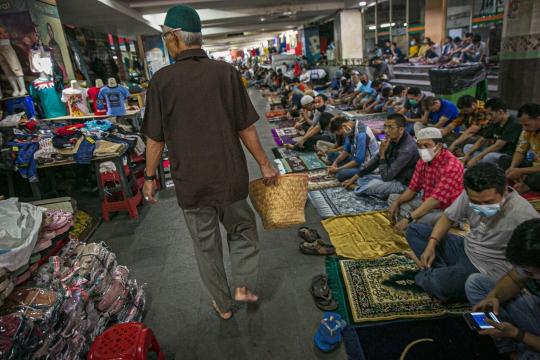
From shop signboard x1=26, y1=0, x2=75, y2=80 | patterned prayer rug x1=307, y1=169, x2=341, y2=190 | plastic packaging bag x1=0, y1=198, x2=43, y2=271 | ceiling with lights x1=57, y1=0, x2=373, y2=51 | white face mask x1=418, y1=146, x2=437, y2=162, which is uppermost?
ceiling with lights x1=57, y1=0, x2=373, y2=51

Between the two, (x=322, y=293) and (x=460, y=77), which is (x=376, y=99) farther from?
(x=322, y=293)

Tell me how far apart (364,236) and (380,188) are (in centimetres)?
92

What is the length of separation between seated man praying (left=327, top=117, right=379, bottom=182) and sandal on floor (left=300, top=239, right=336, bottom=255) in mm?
1768

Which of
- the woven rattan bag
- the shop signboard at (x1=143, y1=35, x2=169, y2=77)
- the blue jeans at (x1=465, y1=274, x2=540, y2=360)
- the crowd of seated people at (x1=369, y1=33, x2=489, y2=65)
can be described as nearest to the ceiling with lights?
the shop signboard at (x1=143, y1=35, x2=169, y2=77)

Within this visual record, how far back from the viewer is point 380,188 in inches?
159

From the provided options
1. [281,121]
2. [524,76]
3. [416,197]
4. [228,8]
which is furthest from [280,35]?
[416,197]

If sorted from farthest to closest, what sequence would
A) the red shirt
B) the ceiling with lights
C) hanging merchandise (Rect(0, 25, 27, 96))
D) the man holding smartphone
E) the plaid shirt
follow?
the ceiling with lights → hanging merchandise (Rect(0, 25, 27, 96)) → the plaid shirt → the red shirt → the man holding smartphone

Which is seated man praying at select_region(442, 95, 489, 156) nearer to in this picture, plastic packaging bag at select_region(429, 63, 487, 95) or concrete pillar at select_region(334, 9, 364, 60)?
plastic packaging bag at select_region(429, 63, 487, 95)

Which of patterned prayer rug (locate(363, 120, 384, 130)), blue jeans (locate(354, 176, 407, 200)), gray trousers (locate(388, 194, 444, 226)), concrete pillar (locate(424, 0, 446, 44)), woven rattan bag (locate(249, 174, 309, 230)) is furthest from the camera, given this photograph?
concrete pillar (locate(424, 0, 446, 44))

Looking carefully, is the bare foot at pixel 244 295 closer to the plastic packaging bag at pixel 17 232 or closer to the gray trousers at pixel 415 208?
the plastic packaging bag at pixel 17 232

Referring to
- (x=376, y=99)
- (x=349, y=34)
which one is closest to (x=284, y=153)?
(x=376, y=99)

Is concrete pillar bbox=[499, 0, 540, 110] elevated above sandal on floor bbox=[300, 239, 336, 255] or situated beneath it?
elevated above

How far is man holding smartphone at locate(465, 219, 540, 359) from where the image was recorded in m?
1.59

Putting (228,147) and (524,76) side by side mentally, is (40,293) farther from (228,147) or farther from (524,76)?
(524,76)
